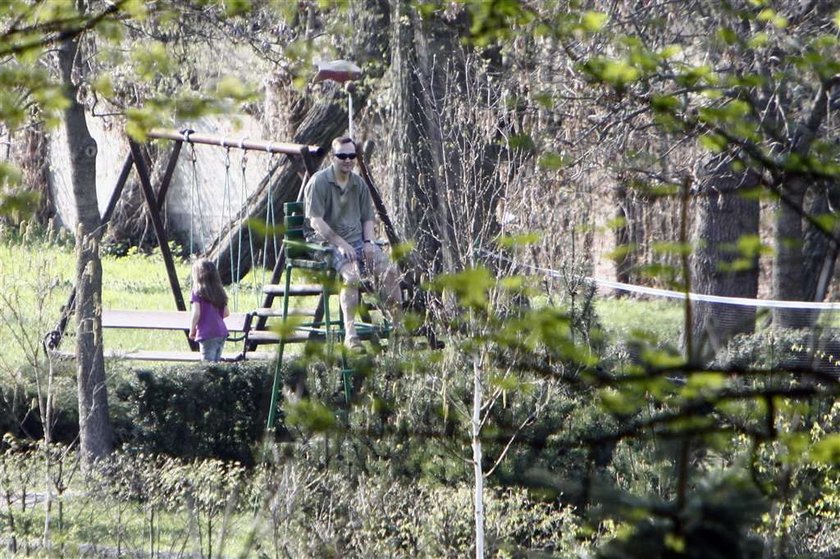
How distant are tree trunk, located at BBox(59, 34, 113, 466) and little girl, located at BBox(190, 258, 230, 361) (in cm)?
115

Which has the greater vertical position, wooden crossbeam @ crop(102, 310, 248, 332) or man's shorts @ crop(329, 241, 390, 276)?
man's shorts @ crop(329, 241, 390, 276)

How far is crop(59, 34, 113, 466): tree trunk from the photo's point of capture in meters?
8.90

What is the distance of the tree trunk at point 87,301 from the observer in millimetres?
8898

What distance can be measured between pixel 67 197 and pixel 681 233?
22483mm

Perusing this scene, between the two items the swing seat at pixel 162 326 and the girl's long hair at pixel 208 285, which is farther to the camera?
the girl's long hair at pixel 208 285

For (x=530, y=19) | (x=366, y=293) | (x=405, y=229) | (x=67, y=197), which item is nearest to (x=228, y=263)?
(x=405, y=229)

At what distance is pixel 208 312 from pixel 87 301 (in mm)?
1383

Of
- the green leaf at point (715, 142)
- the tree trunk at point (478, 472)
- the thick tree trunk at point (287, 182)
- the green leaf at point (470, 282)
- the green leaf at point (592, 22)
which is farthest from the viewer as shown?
the thick tree trunk at point (287, 182)

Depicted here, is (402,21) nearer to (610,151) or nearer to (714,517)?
(610,151)

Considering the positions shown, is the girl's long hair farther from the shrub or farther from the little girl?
the shrub

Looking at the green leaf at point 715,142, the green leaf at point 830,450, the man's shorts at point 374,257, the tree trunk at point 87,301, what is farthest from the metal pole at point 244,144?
the green leaf at point 830,450

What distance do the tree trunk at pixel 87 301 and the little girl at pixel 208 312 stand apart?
1.15 m

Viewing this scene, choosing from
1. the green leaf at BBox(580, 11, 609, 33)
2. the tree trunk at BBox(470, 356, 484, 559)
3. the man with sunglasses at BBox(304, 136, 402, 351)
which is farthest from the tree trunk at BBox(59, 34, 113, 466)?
the green leaf at BBox(580, 11, 609, 33)

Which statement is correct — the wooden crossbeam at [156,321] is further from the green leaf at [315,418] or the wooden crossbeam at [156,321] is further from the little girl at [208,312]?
the green leaf at [315,418]
